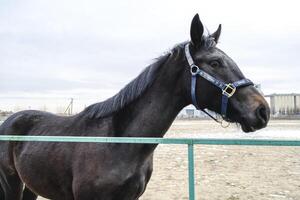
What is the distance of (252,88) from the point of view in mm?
2695

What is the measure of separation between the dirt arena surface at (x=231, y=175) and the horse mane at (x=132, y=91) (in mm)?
1535

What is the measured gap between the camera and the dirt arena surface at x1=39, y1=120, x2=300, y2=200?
5.92 m

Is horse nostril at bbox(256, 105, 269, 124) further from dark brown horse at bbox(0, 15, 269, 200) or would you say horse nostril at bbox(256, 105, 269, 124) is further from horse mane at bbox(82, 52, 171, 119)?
horse mane at bbox(82, 52, 171, 119)

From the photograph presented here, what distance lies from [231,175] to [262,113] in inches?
196

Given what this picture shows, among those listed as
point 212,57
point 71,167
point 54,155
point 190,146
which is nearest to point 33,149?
point 54,155

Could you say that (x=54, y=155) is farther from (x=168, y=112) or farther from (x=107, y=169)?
(x=168, y=112)

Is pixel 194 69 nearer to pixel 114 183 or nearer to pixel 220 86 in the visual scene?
pixel 220 86

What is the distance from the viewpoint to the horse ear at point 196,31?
2.87 meters

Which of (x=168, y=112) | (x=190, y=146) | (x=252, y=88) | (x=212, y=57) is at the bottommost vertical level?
(x=190, y=146)

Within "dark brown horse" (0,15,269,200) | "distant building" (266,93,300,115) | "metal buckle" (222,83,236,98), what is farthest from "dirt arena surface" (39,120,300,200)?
"distant building" (266,93,300,115)

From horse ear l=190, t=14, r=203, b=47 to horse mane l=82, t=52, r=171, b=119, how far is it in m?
0.32

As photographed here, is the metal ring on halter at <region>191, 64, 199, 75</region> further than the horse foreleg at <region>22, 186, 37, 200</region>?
No

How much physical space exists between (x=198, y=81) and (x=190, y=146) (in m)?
0.60

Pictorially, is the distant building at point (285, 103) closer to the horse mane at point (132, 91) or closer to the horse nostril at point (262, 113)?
the horse mane at point (132, 91)
